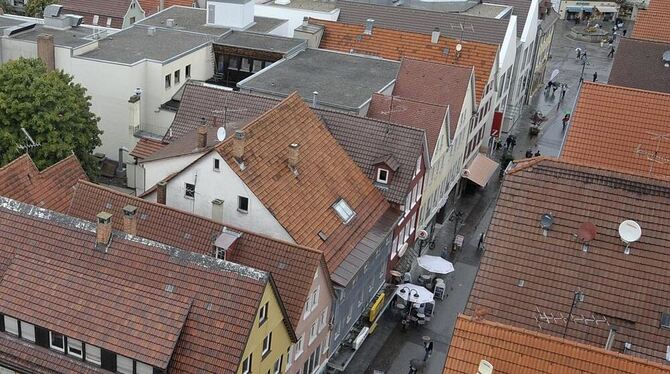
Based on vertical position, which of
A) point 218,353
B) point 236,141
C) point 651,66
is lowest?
point 218,353

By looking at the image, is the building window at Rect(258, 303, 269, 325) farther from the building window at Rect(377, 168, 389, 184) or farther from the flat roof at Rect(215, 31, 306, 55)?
the flat roof at Rect(215, 31, 306, 55)

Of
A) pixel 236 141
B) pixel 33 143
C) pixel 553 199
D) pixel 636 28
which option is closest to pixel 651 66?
pixel 636 28

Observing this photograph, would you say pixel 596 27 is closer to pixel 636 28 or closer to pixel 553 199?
pixel 636 28

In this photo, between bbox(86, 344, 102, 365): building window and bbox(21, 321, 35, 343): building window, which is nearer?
bbox(86, 344, 102, 365): building window

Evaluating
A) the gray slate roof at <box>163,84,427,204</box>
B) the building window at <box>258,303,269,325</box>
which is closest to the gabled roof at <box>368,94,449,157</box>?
the gray slate roof at <box>163,84,427,204</box>

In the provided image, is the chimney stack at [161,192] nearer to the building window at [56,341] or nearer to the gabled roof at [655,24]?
the building window at [56,341]

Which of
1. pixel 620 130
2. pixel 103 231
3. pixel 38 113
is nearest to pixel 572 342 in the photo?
pixel 620 130

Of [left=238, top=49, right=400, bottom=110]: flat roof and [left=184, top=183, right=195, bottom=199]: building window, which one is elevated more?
[left=238, top=49, right=400, bottom=110]: flat roof
